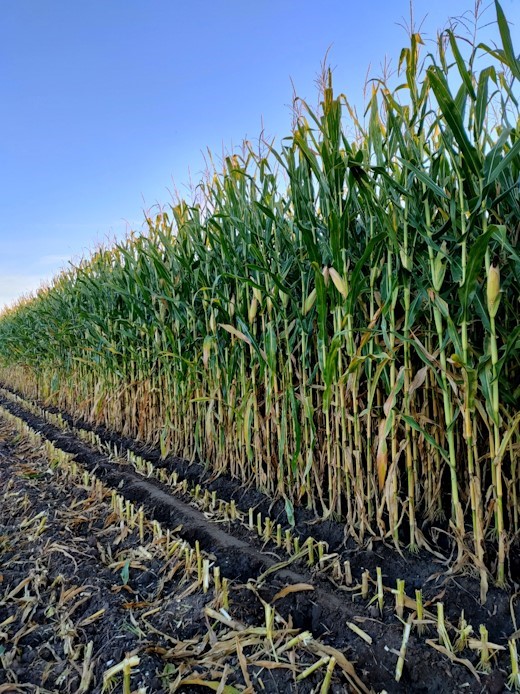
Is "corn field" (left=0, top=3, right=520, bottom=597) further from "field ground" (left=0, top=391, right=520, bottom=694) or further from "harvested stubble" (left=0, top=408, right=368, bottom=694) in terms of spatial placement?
"harvested stubble" (left=0, top=408, right=368, bottom=694)

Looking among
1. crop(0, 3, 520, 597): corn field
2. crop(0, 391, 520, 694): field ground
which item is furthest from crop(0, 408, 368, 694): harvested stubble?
crop(0, 3, 520, 597): corn field

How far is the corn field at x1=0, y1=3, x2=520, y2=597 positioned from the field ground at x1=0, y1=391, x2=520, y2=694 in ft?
0.50

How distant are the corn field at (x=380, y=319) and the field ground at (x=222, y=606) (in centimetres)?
15

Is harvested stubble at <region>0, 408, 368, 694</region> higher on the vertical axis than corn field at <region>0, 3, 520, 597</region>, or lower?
lower

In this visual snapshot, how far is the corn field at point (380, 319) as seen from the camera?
68.6 inches

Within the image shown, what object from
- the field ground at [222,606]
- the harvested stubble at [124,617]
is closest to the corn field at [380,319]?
the field ground at [222,606]

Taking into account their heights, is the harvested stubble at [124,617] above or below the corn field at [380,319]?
below

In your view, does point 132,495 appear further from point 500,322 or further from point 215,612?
point 500,322

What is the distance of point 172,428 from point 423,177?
2.87m

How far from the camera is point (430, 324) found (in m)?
2.03

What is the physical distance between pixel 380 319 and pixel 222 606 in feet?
4.95

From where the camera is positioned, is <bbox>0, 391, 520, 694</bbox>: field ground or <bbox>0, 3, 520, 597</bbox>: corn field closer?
<bbox>0, 391, 520, 694</bbox>: field ground

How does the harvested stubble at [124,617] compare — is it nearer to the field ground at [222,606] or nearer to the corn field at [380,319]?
the field ground at [222,606]

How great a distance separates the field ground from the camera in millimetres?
1418
